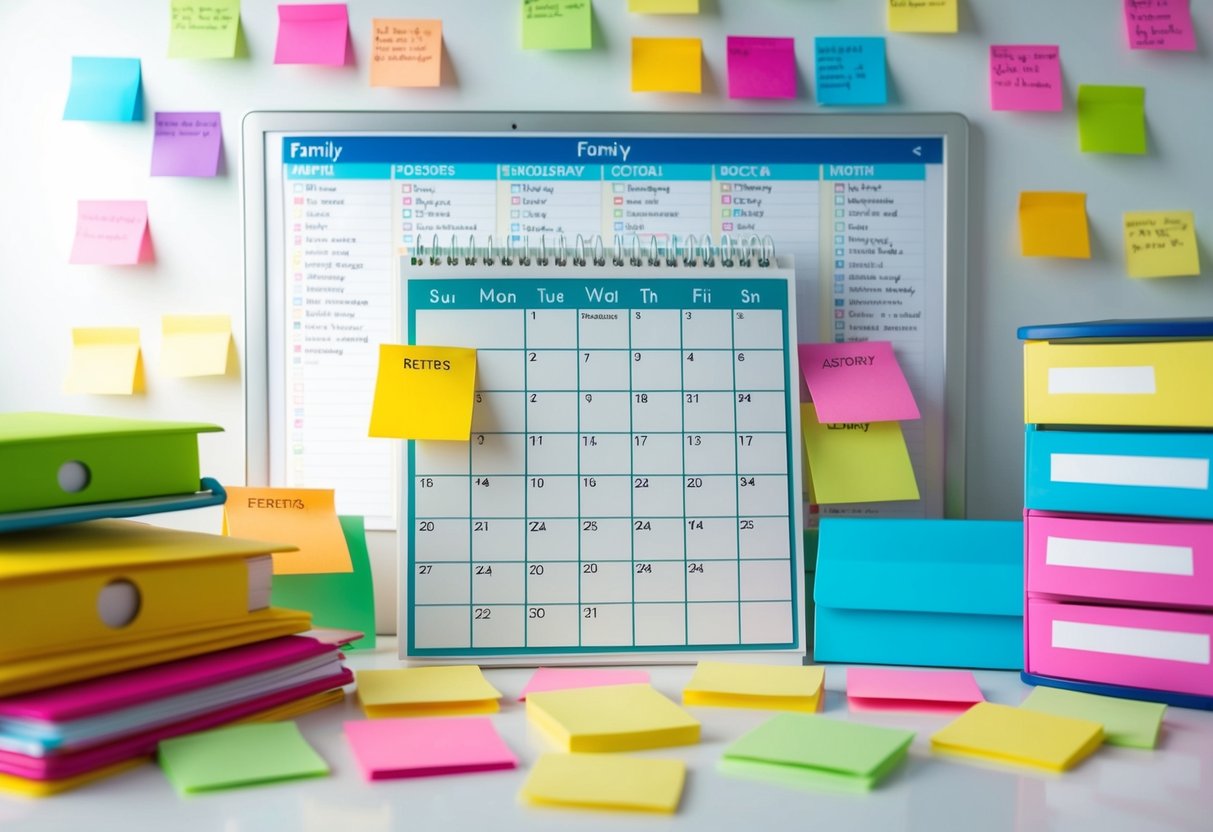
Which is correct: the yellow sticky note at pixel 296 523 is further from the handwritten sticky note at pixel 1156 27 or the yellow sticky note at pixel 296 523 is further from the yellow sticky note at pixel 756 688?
the handwritten sticky note at pixel 1156 27

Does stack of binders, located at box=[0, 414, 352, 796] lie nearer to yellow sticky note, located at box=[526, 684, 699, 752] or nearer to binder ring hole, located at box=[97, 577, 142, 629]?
binder ring hole, located at box=[97, 577, 142, 629]

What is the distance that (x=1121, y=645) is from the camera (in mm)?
821

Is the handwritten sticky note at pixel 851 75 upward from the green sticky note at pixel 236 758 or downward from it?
upward

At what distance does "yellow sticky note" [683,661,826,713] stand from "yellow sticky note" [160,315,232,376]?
64cm

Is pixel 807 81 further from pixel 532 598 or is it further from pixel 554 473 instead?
pixel 532 598

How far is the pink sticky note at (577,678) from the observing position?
0.87m

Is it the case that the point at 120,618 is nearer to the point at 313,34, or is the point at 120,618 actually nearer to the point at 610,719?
the point at 610,719

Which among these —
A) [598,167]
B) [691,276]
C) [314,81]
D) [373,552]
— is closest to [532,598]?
[373,552]

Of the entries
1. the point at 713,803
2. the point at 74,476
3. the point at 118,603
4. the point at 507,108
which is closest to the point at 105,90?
the point at 507,108

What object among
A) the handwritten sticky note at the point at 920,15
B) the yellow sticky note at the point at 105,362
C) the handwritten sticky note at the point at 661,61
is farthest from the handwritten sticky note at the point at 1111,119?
the yellow sticky note at the point at 105,362

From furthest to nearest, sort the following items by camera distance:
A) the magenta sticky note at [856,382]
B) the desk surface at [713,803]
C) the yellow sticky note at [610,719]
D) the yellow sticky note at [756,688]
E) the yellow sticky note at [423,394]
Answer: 1. the magenta sticky note at [856,382]
2. the yellow sticky note at [423,394]
3. the yellow sticky note at [756,688]
4. the yellow sticky note at [610,719]
5. the desk surface at [713,803]

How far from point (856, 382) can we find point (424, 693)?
0.55 meters

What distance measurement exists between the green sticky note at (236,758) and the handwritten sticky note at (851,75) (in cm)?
86

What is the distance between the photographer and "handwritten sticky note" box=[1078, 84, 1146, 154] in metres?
1.12
